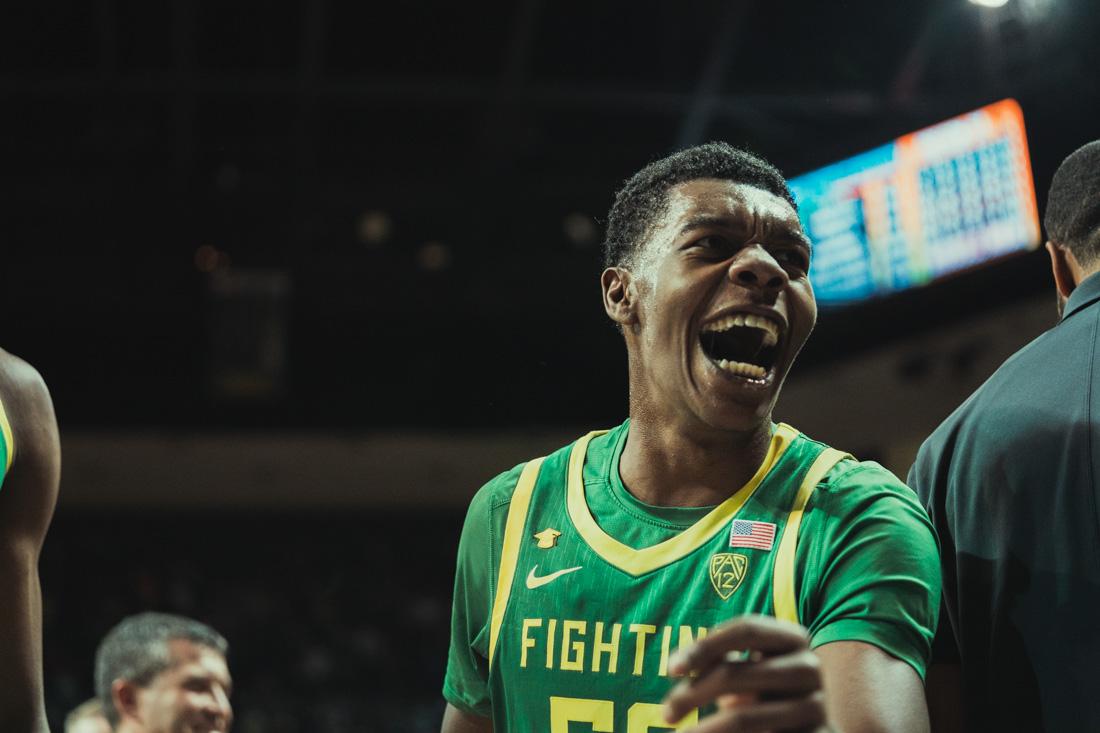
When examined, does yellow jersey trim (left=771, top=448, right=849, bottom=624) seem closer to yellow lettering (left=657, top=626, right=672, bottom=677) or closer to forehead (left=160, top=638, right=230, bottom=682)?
yellow lettering (left=657, top=626, right=672, bottom=677)

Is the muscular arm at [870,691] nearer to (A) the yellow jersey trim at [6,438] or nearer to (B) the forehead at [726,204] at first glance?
(B) the forehead at [726,204]

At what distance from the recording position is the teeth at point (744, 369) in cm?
208

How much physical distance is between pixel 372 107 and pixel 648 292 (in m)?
8.57

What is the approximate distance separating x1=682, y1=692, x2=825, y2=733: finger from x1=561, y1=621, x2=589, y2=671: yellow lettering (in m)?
0.67

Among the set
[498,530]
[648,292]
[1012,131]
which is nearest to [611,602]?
[498,530]

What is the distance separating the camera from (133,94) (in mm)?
9414

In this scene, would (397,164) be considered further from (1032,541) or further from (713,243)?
(1032,541)

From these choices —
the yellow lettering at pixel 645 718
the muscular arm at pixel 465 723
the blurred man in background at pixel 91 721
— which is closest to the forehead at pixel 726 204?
the yellow lettering at pixel 645 718

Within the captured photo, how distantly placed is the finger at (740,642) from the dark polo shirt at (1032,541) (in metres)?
0.84

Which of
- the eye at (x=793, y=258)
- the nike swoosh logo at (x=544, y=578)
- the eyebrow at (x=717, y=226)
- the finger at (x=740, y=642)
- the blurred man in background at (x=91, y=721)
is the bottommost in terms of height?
the blurred man in background at (x=91, y=721)

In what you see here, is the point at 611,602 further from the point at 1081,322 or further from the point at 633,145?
the point at 633,145

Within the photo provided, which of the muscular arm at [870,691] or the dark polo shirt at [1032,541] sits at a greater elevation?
the dark polo shirt at [1032,541]

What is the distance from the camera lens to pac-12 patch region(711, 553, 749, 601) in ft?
6.27

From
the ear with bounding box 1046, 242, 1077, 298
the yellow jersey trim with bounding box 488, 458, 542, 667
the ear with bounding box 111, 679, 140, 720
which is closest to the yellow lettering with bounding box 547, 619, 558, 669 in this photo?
the yellow jersey trim with bounding box 488, 458, 542, 667
